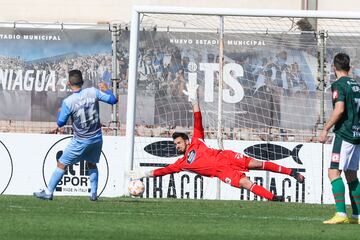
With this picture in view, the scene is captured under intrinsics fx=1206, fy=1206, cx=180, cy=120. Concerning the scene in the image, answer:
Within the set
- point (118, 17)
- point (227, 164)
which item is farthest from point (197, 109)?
point (118, 17)

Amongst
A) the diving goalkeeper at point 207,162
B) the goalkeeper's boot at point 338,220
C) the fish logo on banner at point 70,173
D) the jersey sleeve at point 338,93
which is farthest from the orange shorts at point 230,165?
the jersey sleeve at point 338,93

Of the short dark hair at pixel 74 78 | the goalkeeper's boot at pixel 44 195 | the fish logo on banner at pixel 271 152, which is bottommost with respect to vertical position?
the goalkeeper's boot at pixel 44 195

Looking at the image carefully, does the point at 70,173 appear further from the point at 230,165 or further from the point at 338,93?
the point at 338,93

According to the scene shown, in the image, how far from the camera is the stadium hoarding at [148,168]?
20453 millimetres

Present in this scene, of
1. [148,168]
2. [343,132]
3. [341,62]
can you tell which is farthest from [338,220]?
[148,168]

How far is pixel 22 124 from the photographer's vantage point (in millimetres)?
Result: 23562

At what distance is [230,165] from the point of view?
1838cm

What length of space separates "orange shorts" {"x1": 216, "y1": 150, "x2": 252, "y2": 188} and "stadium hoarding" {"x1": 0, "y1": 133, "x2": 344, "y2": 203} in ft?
6.51

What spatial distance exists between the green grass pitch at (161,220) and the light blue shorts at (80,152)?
61 centimetres

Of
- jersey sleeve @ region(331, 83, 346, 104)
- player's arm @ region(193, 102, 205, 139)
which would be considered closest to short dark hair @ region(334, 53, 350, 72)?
jersey sleeve @ region(331, 83, 346, 104)

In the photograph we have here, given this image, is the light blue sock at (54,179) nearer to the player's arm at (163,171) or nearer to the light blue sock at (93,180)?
the light blue sock at (93,180)

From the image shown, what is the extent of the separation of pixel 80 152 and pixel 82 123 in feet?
1.41

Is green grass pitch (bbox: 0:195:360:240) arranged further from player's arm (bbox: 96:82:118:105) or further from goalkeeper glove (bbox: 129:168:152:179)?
player's arm (bbox: 96:82:118:105)

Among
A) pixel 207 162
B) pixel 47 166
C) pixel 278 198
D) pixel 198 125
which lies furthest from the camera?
pixel 47 166
